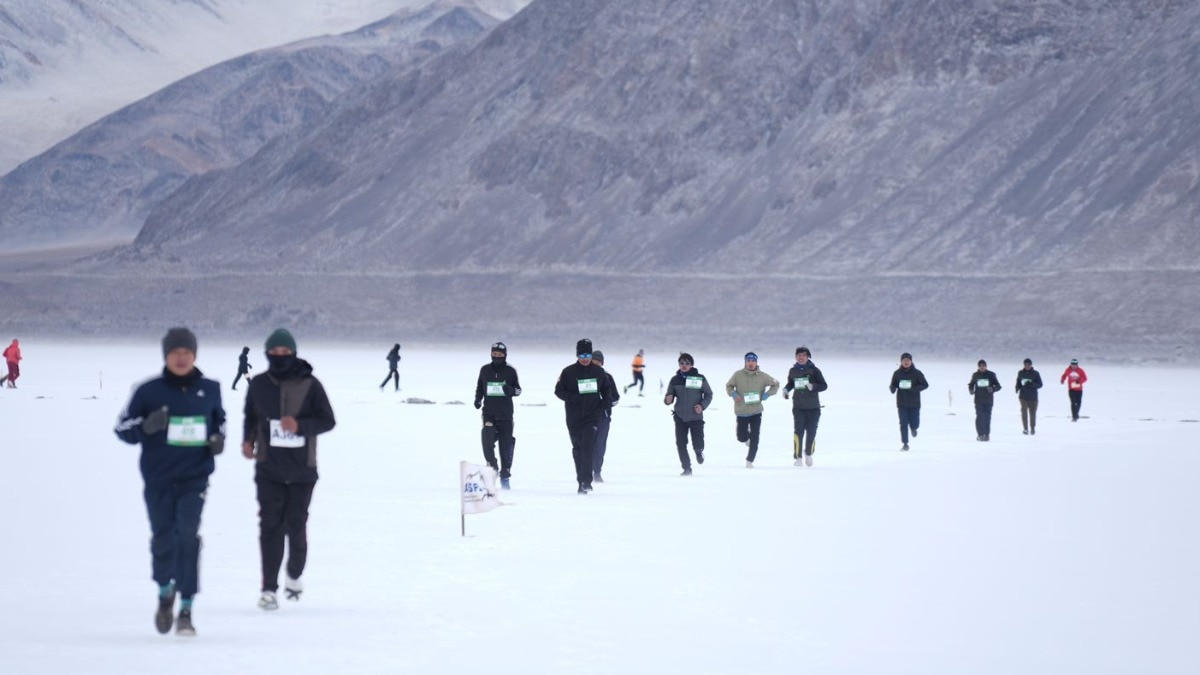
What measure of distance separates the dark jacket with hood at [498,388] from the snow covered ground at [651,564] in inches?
39.4

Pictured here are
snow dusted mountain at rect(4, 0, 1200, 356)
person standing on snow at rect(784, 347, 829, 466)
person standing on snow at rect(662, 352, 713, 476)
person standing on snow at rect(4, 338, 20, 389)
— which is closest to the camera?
person standing on snow at rect(662, 352, 713, 476)

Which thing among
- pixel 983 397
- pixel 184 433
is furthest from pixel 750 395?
pixel 184 433

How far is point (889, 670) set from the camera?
30.1 feet

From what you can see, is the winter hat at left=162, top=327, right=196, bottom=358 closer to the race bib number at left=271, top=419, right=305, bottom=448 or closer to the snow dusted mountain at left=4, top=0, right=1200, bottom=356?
the race bib number at left=271, top=419, right=305, bottom=448

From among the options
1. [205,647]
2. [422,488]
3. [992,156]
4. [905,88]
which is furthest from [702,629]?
[905,88]

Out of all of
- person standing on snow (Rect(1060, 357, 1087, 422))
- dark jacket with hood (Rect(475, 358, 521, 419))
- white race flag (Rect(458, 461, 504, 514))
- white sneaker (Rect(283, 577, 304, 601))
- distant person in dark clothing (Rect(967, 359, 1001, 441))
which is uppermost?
person standing on snow (Rect(1060, 357, 1087, 422))

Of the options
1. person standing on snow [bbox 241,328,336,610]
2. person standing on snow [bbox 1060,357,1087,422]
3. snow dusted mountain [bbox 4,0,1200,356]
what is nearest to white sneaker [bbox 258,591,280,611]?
person standing on snow [bbox 241,328,336,610]

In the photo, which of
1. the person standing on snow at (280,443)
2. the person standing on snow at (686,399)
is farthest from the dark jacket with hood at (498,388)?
the person standing on snow at (280,443)

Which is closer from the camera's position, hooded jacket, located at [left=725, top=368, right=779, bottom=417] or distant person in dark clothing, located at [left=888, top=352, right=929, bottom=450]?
hooded jacket, located at [left=725, top=368, right=779, bottom=417]

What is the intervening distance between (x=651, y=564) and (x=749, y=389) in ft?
28.8

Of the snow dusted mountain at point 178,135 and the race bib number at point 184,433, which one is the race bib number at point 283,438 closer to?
the race bib number at point 184,433

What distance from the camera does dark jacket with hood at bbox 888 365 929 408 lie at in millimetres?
25250

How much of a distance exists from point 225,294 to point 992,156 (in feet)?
142

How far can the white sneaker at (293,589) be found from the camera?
11.0m
